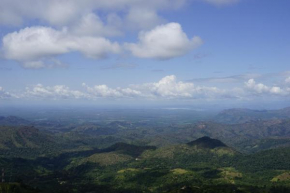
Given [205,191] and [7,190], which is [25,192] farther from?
[205,191]

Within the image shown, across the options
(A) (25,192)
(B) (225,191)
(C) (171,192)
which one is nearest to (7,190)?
(A) (25,192)

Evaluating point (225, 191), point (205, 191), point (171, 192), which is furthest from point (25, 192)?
point (225, 191)

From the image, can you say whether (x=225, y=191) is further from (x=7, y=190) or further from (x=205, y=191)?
(x=7, y=190)

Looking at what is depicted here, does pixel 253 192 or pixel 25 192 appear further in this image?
pixel 253 192

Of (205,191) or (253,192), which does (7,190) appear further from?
(253,192)

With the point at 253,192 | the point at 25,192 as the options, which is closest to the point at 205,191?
the point at 253,192

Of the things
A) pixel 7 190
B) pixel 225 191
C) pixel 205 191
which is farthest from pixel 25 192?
pixel 225 191

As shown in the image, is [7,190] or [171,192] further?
[171,192]
